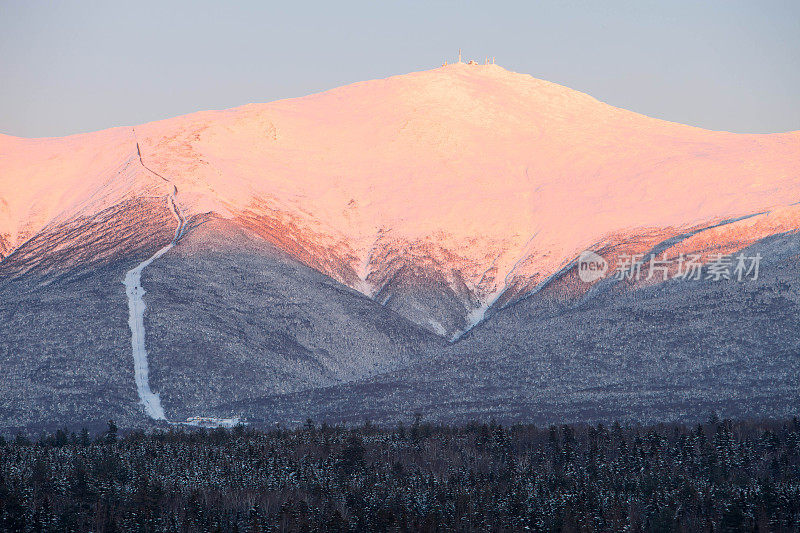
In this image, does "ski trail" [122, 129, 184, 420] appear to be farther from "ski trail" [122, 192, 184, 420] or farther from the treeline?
the treeline

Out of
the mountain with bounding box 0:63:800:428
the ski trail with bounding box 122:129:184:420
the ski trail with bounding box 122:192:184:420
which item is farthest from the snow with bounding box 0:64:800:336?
the ski trail with bounding box 122:192:184:420

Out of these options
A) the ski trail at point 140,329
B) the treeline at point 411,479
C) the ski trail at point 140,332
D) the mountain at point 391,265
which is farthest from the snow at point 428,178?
the treeline at point 411,479

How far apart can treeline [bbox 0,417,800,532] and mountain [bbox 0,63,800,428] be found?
13.5m

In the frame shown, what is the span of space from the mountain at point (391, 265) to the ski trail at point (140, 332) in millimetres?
386

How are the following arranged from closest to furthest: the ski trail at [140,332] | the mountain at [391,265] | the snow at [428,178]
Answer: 1. the ski trail at [140,332]
2. the mountain at [391,265]
3. the snow at [428,178]

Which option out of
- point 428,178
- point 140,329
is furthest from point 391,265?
point 140,329

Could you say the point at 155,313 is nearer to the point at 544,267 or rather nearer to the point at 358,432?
the point at 358,432

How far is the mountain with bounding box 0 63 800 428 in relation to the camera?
345 feet

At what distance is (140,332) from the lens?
111312 mm

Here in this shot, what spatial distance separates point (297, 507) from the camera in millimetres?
65500

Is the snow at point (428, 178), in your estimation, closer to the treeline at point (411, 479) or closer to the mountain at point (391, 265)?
the mountain at point (391, 265)

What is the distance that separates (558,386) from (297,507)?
47.6 m

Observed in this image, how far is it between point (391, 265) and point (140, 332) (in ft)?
141

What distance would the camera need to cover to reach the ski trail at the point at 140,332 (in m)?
99.5
